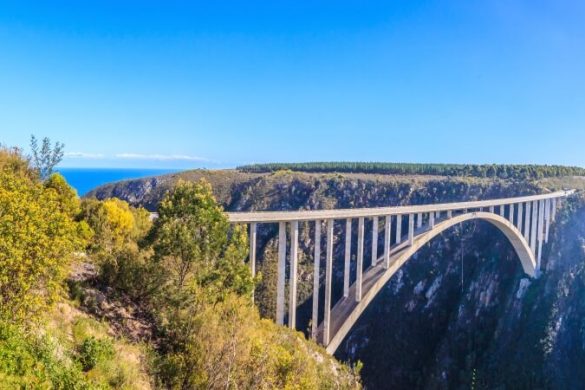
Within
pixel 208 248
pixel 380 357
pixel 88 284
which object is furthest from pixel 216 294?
pixel 380 357

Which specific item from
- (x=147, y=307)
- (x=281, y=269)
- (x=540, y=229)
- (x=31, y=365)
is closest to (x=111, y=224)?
(x=147, y=307)

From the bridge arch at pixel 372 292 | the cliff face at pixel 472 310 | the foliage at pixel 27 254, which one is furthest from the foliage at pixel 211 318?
the cliff face at pixel 472 310

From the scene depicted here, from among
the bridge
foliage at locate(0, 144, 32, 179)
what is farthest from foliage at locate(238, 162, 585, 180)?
foliage at locate(0, 144, 32, 179)

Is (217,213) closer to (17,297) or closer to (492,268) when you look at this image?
(17,297)

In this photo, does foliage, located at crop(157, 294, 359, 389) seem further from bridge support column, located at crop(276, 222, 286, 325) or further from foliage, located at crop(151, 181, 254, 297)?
bridge support column, located at crop(276, 222, 286, 325)

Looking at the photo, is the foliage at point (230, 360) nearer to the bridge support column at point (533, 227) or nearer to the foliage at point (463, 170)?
the bridge support column at point (533, 227)
